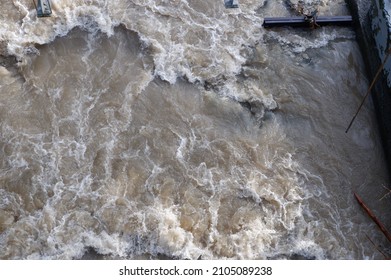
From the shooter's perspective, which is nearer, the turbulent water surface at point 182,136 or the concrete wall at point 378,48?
the turbulent water surface at point 182,136

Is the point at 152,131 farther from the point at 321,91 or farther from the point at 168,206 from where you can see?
the point at 321,91

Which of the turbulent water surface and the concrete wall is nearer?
the turbulent water surface

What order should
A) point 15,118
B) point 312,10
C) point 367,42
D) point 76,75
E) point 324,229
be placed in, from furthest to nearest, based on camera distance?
point 312,10 < point 367,42 < point 76,75 < point 15,118 < point 324,229

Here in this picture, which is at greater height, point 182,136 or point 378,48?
point 378,48

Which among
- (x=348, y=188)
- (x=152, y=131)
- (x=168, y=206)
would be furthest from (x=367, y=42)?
(x=168, y=206)

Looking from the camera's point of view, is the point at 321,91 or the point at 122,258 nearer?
the point at 122,258
